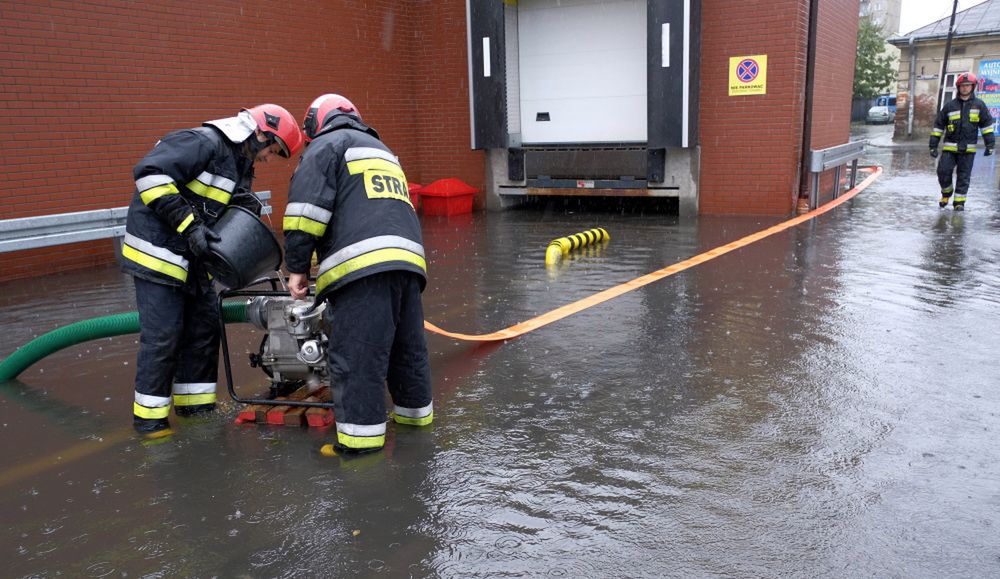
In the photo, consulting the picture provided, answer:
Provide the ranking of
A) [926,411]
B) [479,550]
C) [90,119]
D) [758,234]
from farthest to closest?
1. [758,234]
2. [90,119]
3. [926,411]
4. [479,550]

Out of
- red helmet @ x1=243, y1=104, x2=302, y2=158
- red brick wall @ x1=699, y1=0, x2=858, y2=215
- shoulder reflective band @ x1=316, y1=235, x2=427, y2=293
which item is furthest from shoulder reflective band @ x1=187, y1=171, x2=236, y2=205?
red brick wall @ x1=699, y1=0, x2=858, y2=215

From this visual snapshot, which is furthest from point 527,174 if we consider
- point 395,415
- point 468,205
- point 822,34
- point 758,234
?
point 395,415

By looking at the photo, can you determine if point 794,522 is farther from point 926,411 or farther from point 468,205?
point 468,205

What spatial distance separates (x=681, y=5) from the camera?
1095 centimetres

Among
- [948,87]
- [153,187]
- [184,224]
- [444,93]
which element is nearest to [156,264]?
[184,224]

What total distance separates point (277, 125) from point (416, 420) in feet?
5.75

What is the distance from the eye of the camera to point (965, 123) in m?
11.4

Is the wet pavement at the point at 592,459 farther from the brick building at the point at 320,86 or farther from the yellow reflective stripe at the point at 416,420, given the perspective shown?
the brick building at the point at 320,86

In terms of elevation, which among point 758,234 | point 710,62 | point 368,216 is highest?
point 710,62

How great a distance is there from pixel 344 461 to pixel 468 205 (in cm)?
988

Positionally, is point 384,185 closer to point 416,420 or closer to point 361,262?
point 361,262

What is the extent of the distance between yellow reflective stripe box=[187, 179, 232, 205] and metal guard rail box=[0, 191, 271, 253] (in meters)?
3.17

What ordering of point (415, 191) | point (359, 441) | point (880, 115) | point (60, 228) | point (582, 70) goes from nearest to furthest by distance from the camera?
point (359, 441) < point (60, 228) < point (582, 70) < point (415, 191) < point (880, 115)

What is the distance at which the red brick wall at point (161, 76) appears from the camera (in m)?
8.30
